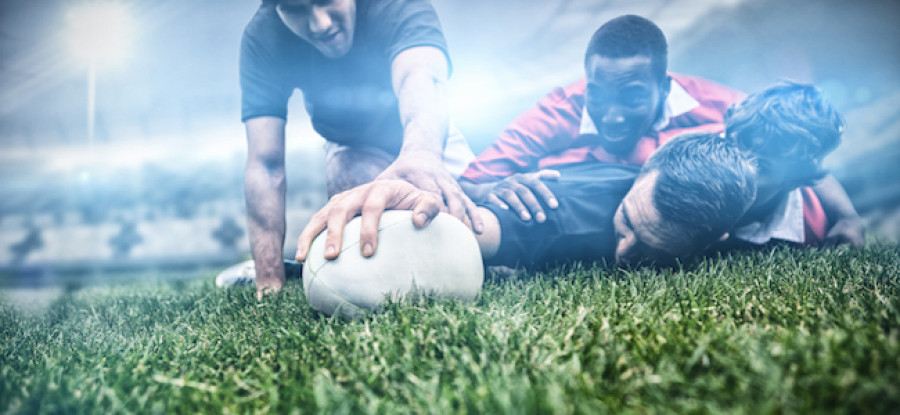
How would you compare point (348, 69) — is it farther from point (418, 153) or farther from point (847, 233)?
point (847, 233)

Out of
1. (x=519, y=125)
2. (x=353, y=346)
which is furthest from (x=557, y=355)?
(x=519, y=125)

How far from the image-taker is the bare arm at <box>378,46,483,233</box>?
83.0 inches

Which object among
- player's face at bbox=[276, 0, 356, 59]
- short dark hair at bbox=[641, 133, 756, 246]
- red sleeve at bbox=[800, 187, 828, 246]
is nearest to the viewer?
short dark hair at bbox=[641, 133, 756, 246]

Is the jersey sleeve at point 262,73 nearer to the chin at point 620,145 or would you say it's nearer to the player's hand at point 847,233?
the chin at point 620,145

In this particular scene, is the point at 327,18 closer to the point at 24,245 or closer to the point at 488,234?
the point at 488,234

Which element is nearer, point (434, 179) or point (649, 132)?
point (434, 179)

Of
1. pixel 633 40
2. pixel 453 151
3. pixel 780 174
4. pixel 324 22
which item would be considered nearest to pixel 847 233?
pixel 780 174

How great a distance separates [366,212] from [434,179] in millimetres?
559

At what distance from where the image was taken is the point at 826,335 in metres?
1.06

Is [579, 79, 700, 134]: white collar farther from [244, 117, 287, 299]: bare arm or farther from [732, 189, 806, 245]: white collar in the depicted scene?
[244, 117, 287, 299]: bare arm

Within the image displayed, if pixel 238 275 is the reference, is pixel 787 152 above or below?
above

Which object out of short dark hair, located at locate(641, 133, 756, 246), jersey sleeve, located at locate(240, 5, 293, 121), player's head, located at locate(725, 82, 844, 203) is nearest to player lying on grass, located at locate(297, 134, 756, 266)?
short dark hair, located at locate(641, 133, 756, 246)

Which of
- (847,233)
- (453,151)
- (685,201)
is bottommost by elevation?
(847,233)

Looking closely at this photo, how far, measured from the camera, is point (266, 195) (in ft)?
8.70
